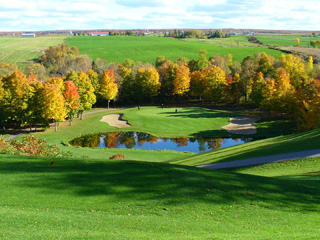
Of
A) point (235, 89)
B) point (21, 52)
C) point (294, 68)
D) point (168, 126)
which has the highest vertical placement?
point (21, 52)

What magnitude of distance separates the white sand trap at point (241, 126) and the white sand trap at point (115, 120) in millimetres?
18170

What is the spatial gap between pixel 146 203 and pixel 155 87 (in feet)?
244

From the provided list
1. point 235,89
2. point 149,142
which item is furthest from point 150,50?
point 149,142

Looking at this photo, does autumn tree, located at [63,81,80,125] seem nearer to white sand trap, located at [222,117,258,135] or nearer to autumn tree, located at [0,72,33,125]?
autumn tree, located at [0,72,33,125]

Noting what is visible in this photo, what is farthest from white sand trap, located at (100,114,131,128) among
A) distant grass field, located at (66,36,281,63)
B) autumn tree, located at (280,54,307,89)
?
distant grass field, located at (66,36,281,63)

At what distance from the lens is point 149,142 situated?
49875 millimetres

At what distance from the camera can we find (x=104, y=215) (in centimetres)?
1319

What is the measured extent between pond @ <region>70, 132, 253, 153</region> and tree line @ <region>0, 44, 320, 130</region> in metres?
8.97

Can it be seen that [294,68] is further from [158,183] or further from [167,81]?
[158,183]

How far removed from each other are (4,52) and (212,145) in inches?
4895

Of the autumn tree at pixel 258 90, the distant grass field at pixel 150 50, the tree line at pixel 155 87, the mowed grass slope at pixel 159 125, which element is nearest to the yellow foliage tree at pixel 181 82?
the tree line at pixel 155 87

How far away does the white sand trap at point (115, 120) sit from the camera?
59.5 m

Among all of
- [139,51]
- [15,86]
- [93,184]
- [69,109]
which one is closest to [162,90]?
[69,109]

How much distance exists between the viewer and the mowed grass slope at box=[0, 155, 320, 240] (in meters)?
11.7
